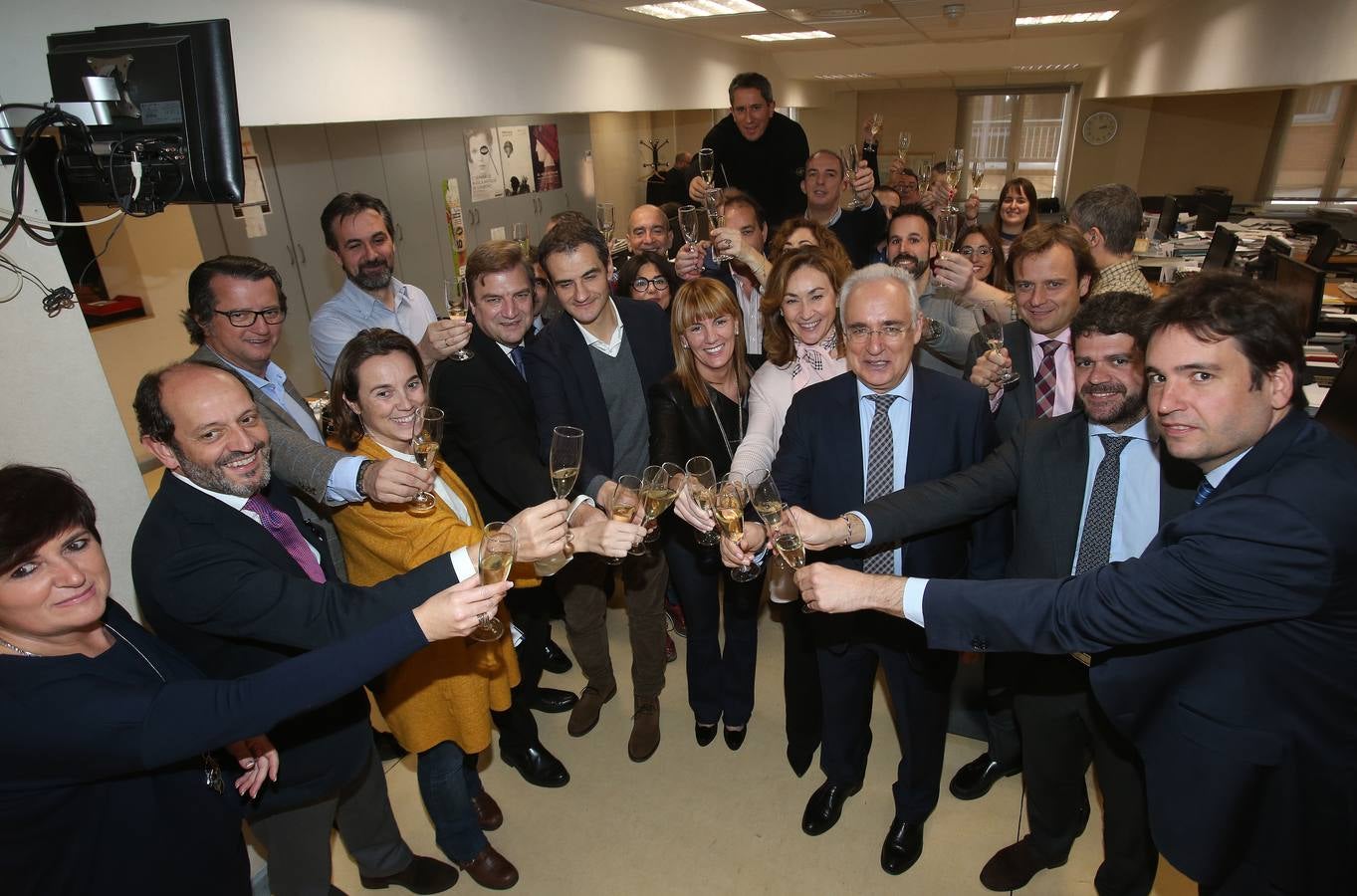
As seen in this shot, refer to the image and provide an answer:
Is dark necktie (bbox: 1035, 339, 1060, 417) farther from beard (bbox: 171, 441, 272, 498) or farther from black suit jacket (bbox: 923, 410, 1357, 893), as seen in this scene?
beard (bbox: 171, 441, 272, 498)

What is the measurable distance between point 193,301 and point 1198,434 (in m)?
2.98

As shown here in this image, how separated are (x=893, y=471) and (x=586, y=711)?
5.97 ft

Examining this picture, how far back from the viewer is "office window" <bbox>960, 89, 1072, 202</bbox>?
52.6ft

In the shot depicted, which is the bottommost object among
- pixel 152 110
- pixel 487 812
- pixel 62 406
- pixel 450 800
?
pixel 487 812

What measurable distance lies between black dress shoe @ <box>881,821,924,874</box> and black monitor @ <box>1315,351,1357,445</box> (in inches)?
91.2

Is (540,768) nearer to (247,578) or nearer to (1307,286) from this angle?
(247,578)

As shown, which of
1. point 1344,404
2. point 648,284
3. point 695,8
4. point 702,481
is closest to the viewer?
point 702,481

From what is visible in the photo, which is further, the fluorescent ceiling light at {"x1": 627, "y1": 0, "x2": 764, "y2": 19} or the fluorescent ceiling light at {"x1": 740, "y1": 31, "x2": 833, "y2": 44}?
the fluorescent ceiling light at {"x1": 740, "y1": 31, "x2": 833, "y2": 44}

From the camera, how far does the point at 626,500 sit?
2.08m

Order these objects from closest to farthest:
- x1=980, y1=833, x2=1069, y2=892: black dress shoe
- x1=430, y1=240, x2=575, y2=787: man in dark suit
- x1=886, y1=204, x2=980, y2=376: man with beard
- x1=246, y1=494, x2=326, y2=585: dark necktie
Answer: x1=246, y1=494, x2=326, y2=585: dark necktie < x1=980, y1=833, x2=1069, y2=892: black dress shoe < x1=430, y1=240, x2=575, y2=787: man in dark suit < x1=886, y1=204, x2=980, y2=376: man with beard

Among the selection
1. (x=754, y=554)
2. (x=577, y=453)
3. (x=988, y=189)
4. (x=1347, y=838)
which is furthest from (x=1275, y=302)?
(x=988, y=189)

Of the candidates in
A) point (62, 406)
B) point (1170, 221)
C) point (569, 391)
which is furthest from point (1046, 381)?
point (1170, 221)

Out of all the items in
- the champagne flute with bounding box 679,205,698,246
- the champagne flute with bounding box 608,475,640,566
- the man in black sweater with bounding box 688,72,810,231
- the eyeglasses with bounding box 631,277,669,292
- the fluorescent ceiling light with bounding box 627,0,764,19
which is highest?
the fluorescent ceiling light with bounding box 627,0,764,19

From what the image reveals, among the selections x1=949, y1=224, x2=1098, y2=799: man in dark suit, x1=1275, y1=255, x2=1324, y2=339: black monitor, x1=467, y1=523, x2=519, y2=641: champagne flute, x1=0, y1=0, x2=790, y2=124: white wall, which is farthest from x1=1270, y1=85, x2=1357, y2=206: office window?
x1=467, y1=523, x2=519, y2=641: champagne flute
